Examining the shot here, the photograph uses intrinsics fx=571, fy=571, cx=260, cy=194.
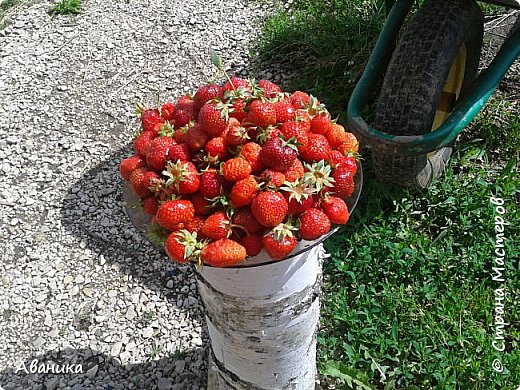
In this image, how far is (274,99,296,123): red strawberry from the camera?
1.31 m

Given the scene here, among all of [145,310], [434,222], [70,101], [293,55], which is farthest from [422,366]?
[70,101]

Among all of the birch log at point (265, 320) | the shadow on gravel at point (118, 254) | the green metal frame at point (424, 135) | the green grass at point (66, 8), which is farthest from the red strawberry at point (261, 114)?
the green grass at point (66, 8)

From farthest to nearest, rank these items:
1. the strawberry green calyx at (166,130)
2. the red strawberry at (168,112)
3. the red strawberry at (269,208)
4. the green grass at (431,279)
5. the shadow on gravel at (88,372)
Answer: the shadow on gravel at (88,372) < the green grass at (431,279) < the red strawberry at (168,112) < the strawberry green calyx at (166,130) < the red strawberry at (269,208)

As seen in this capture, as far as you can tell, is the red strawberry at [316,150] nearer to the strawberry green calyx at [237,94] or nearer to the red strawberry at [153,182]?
the strawberry green calyx at [237,94]

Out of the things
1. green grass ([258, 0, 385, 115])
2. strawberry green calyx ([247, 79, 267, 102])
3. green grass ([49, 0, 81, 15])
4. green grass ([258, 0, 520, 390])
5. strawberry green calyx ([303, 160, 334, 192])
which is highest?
strawberry green calyx ([247, 79, 267, 102])

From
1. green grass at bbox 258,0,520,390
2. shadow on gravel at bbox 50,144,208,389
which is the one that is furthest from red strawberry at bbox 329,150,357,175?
shadow on gravel at bbox 50,144,208,389

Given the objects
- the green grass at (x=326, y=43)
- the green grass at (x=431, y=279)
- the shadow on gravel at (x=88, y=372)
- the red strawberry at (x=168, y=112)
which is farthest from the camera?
the green grass at (x=326, y=43)

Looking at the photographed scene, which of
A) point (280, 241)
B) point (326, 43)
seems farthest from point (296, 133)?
point (326, 43)

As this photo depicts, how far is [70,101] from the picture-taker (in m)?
3.35

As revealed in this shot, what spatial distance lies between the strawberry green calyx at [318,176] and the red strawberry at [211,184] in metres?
0.19

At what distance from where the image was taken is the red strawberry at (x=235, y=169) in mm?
1213

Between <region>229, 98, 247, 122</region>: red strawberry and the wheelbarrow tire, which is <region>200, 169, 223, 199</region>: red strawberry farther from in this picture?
the wheelbarrow tire

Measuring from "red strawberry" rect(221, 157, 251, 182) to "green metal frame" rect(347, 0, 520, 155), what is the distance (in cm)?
98

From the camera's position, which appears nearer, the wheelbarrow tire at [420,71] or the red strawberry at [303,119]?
the red strawberry at [303,119]
